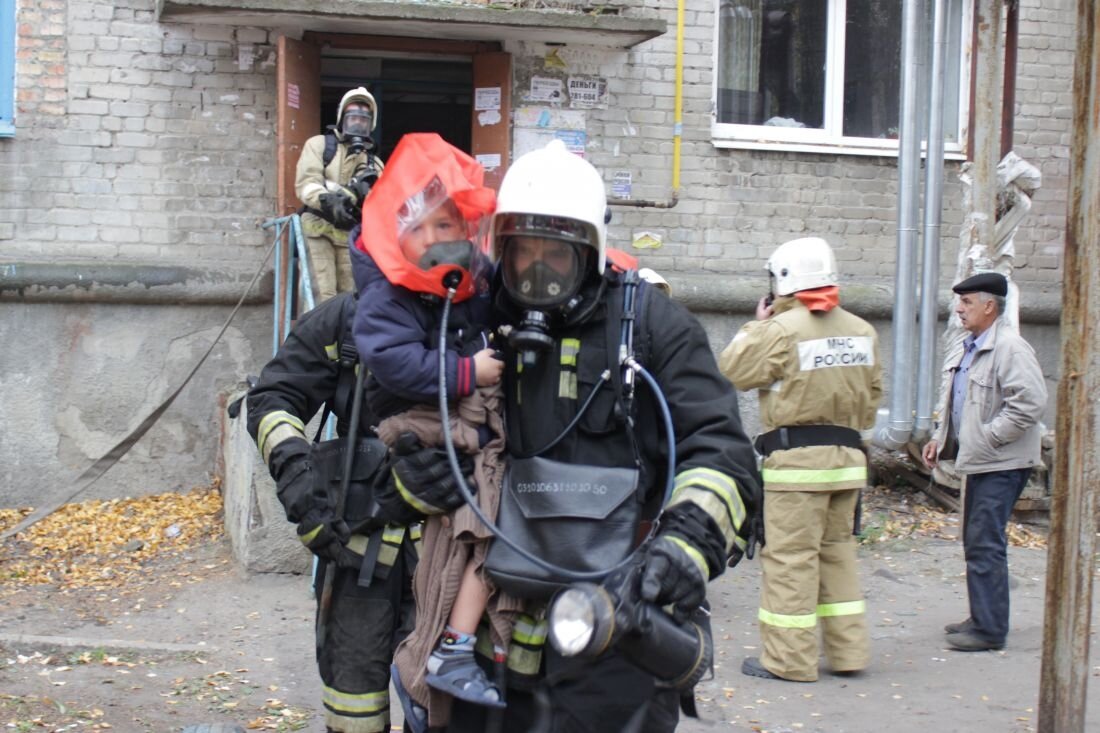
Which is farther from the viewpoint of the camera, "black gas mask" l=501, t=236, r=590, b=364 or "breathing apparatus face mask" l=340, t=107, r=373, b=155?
"breathing apparatus face mask" l=340, t=107, r=373, b=155

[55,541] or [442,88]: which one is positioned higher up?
[442,88]

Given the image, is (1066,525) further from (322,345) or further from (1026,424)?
(322,345)

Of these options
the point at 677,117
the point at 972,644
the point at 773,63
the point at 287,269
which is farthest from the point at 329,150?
the point at 972,644

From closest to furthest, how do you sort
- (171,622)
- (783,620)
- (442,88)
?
(783,620) → (171,622) → (442,88)

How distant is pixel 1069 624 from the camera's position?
4328 millimetres

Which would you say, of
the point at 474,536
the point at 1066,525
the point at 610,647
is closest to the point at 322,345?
the point at 474,536

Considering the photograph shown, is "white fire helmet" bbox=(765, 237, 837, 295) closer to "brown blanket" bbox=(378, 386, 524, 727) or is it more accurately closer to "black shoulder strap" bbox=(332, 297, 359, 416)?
"black shoulder strap" bbox=(332, 297, 359, 416)

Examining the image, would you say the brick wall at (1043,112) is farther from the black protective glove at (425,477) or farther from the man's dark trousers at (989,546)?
the black protective glove at (425,477)

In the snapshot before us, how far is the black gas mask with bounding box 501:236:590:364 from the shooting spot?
281cm

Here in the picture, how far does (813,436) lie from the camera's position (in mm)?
5707

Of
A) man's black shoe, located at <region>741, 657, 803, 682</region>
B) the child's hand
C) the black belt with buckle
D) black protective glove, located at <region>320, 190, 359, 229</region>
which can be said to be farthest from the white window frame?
the child's hand

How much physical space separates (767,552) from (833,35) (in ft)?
18.6

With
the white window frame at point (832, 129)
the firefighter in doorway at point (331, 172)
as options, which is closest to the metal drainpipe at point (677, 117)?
the white window frame at point (832, 129)

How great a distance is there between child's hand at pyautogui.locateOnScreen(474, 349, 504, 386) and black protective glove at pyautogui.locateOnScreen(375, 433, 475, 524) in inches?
7.3
